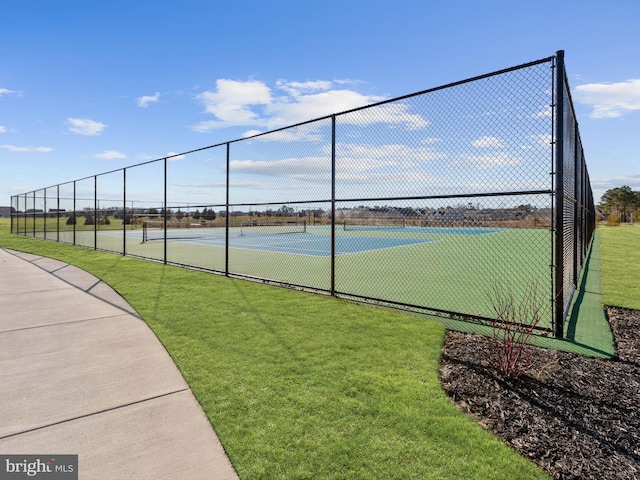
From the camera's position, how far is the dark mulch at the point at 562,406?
79.6 inches

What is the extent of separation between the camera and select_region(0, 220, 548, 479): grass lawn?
1.96 meters

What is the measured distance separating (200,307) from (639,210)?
96089 mm

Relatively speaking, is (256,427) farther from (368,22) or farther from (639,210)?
(639,210)

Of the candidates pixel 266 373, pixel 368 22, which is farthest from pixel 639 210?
pixel 266 373

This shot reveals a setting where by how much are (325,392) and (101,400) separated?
1667 mm

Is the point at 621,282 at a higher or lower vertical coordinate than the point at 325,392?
higher

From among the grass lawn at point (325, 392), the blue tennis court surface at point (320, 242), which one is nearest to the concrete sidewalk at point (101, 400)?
the grass lawn at point (325, 392)

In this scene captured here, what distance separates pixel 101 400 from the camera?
2.64m

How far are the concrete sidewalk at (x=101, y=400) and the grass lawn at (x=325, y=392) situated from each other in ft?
0.55

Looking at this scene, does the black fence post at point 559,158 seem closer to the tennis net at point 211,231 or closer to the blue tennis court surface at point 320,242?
the blue tennis court surface at point 320,242

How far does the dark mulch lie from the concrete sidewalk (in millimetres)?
1787

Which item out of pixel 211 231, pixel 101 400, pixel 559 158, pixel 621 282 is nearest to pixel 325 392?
pixel 101 400

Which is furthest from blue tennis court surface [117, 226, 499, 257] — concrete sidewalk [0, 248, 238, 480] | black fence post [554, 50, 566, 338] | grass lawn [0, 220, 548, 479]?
concrete sidewalk [0, 248, 238, 480]

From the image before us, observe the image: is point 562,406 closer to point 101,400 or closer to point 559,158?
point 559,158
